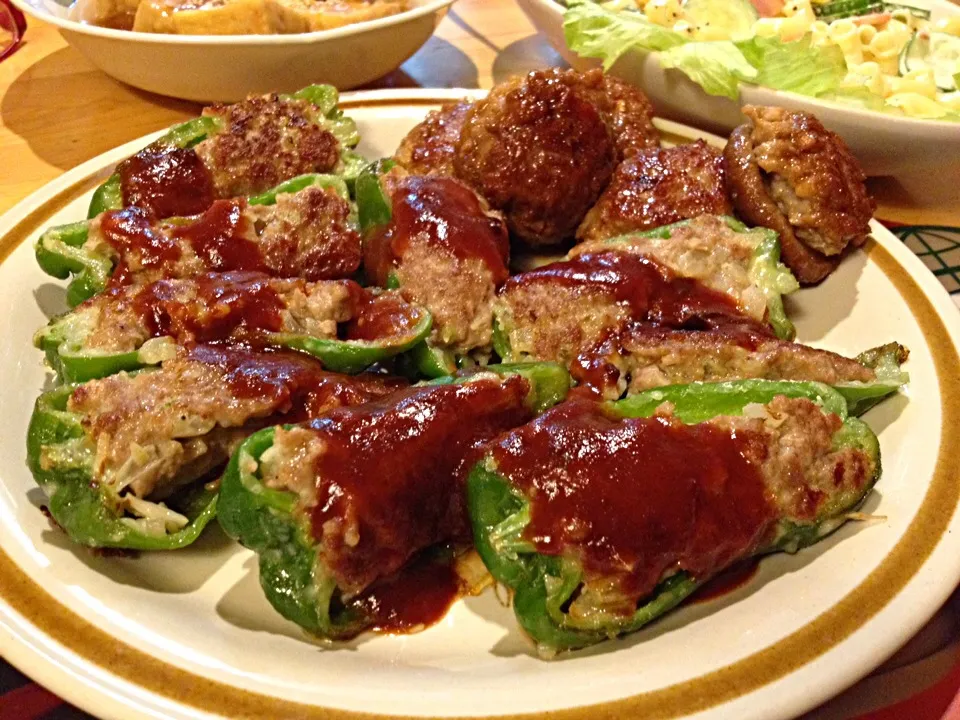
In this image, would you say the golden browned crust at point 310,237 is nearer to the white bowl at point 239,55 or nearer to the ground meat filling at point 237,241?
the ground meat filling at point 237,241

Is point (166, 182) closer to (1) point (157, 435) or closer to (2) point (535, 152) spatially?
(1) point (157, 435)

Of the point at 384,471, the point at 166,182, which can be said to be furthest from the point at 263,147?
the point at 384,471

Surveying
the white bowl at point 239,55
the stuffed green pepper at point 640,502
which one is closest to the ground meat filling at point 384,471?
the stuffed green pepper at point 640,502

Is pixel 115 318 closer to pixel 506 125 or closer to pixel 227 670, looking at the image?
pixel 227 670

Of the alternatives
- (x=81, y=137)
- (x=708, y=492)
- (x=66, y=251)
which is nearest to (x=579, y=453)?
(x=708, y=492)

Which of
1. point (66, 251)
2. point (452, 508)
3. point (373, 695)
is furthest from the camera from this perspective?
point (66, 251)

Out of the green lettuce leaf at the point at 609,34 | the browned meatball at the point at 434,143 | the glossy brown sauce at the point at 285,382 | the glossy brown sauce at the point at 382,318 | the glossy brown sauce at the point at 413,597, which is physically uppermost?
the green lettuce leaf at the point at 609,34

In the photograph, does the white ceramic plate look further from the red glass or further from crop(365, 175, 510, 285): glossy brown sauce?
the red glass
